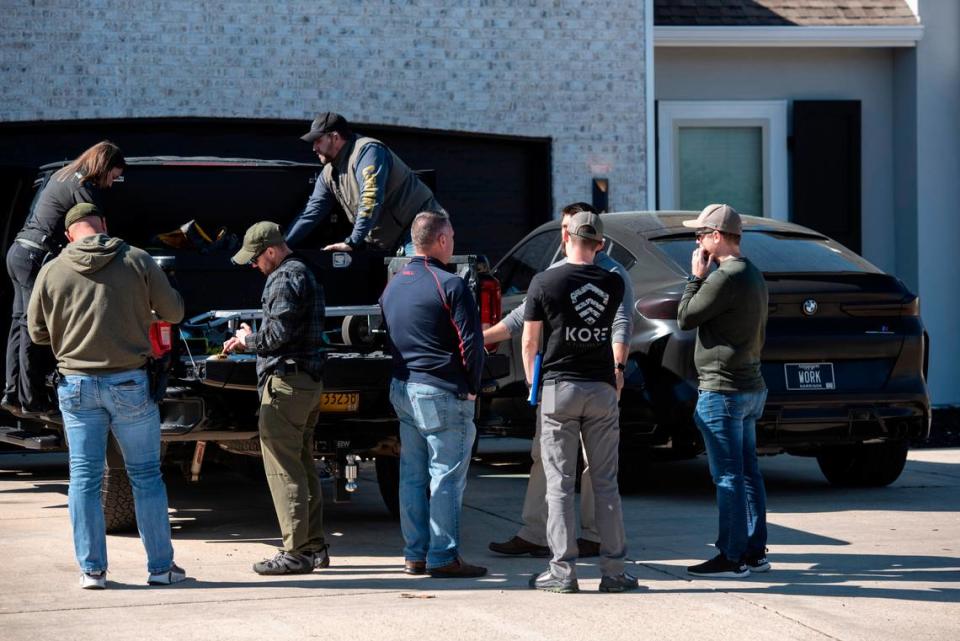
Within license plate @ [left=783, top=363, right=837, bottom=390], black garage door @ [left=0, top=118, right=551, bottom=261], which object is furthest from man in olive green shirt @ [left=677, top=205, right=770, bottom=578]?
black garage door @ [left=0, top=118, right=551, bottom=261]

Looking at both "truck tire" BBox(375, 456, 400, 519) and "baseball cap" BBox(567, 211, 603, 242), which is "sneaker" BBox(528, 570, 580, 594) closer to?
"baseball cap" BBox(567, 211, 603, 242)

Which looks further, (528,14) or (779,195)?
(779,195)

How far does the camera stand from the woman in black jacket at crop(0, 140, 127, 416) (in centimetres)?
809

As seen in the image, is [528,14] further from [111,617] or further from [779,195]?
[111,617]

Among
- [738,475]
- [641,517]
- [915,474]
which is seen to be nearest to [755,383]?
[738,475]

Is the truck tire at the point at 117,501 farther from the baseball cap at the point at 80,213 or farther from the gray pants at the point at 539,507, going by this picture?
the gray pants at the point at 539,507

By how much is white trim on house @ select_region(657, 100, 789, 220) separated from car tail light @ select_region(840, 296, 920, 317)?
6123 millimetres

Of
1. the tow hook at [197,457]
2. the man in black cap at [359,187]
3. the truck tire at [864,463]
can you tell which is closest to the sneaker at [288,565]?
the tow hook at [197,457]

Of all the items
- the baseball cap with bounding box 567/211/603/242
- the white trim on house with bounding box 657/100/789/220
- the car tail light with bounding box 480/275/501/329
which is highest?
the white trim on house with bounding box 657/100/789/220

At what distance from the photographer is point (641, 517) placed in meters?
9.29

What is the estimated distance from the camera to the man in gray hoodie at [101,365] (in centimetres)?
712

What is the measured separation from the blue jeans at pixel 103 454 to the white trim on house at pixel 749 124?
9454mm

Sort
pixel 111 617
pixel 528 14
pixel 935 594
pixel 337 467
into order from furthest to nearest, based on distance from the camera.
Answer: pixel 528 14, pixel 337 467, pixel 935 594, pixel 111 617

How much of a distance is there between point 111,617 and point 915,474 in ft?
21.6
